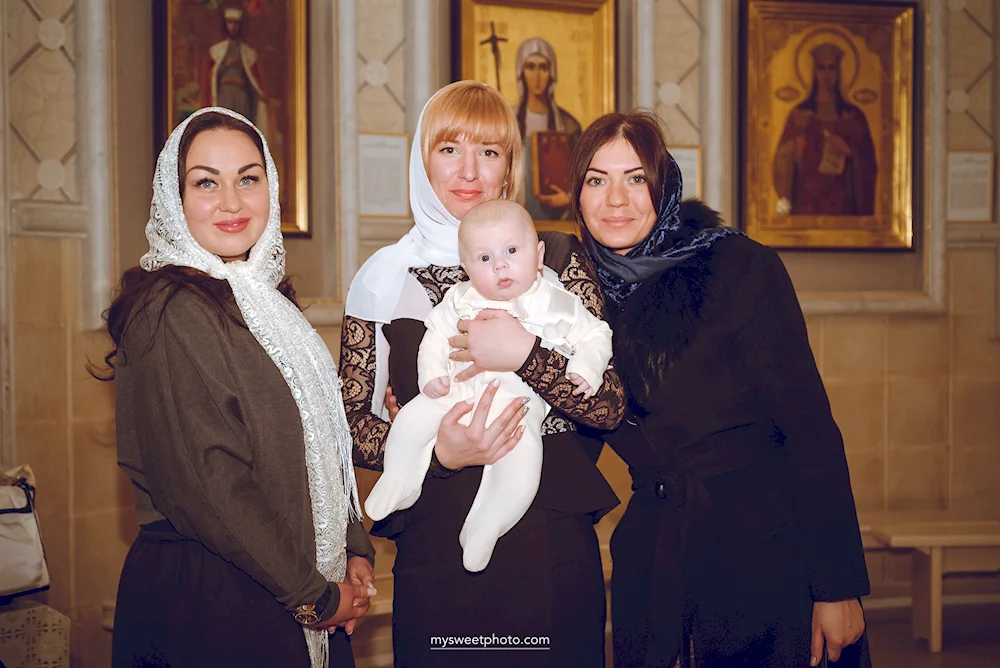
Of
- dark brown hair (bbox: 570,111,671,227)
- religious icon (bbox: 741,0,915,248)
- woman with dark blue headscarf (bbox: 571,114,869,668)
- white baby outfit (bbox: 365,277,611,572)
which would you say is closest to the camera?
white baby outfit (bbox: 365,277,611,572)

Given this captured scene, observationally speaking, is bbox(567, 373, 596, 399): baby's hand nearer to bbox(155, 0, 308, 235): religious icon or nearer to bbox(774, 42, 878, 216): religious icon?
bbox(155, 0, 308, 235): religious icon

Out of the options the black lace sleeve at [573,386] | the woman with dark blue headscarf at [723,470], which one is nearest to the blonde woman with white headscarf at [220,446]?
the black lace sleeve at [573,386]

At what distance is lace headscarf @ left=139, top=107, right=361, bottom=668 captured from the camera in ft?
6.72

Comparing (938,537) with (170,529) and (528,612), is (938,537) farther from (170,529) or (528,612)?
(170,529)

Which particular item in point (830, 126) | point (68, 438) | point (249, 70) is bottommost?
point (68, 438)

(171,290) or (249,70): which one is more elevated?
(249,70)

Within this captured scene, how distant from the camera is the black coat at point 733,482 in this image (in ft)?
7.16

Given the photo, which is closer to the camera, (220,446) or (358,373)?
(220,446)

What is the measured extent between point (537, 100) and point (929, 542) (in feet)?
10.6

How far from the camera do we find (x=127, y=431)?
197 cm

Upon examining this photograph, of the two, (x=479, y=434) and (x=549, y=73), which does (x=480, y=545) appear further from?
(x=549, y=73)

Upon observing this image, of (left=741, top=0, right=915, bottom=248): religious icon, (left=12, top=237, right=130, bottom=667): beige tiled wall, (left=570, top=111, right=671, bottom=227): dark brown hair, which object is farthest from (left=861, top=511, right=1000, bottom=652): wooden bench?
(left=12, top=237, right=130, bottom=667): beige tiled wall

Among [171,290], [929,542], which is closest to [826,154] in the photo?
[929,542]

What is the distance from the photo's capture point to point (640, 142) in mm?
2309
